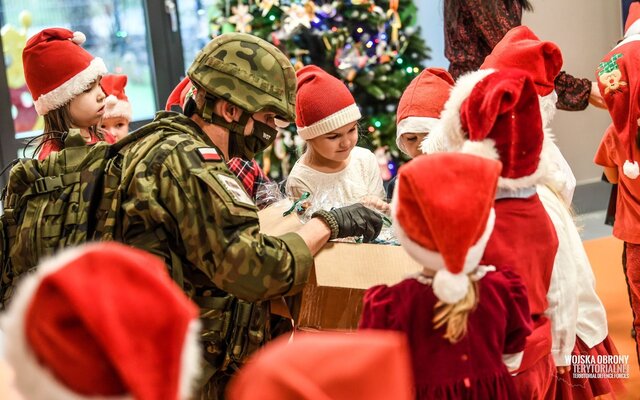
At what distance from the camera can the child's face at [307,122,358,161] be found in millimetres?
3529

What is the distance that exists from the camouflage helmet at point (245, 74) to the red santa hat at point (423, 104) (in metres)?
1.15

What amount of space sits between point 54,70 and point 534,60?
180 cm

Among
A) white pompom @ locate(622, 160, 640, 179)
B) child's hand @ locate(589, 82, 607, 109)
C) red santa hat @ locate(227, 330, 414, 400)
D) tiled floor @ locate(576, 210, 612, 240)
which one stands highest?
red santa hat @ locate(227, 330, 414, 400)

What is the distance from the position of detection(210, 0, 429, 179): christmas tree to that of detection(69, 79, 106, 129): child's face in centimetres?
273

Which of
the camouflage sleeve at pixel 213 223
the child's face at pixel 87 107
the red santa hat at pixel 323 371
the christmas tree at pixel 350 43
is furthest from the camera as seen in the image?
the christmas tree at pixel 350 43

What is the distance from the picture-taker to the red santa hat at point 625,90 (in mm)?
3373

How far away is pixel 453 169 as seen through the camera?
1.69m

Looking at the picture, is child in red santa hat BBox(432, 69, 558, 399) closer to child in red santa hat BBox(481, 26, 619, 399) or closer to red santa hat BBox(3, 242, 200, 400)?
child in red santa hat BBox(481, 26, 619, 399)

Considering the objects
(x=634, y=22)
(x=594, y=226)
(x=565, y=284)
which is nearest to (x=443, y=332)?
(x=565, y=284)

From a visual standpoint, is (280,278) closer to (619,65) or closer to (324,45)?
(619,65)

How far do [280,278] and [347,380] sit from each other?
1.07m

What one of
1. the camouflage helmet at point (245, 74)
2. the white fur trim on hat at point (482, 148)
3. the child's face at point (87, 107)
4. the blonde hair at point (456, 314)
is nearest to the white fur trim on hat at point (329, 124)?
the child's face at point (87, 107)

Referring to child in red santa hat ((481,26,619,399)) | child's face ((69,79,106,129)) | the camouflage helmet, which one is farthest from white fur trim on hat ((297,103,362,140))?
the camouflage helmet

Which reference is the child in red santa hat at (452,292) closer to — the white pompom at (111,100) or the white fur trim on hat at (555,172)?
the white fur trim on hat at (555,172)
